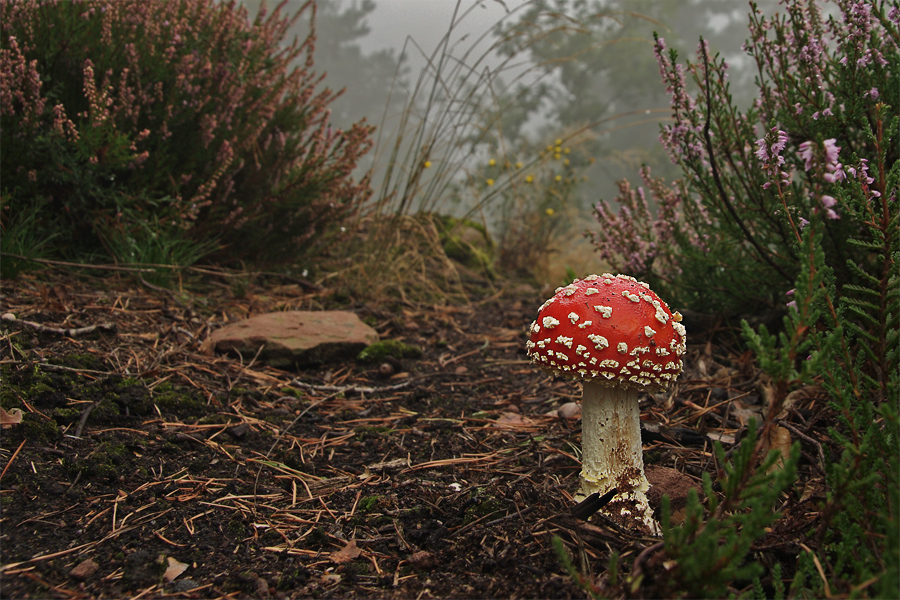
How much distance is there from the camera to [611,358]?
1.44 m

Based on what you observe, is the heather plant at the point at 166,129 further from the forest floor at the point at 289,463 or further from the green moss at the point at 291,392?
the green moss at the point at 291,392

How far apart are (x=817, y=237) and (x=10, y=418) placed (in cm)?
218

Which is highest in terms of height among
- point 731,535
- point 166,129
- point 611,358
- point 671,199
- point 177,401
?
point 671,199

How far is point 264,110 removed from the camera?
3.58m

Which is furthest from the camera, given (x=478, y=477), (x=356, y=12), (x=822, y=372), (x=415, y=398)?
(x=356, y=12)

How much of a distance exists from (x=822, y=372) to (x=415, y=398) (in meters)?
1.77

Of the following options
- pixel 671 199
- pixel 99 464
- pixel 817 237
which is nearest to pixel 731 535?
pixel 817 237

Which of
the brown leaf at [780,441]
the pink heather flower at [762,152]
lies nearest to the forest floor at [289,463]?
the brown leaf at [780,441]

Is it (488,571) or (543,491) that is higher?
(543,491)

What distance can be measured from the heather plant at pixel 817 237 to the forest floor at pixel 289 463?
0.18m

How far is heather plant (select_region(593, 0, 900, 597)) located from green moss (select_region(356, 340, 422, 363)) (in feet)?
4.15

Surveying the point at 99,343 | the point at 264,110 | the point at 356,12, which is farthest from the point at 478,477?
the point at 356,12

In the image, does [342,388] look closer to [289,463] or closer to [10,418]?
[289,463]

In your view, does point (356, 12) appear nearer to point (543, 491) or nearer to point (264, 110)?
point (264, 110)
